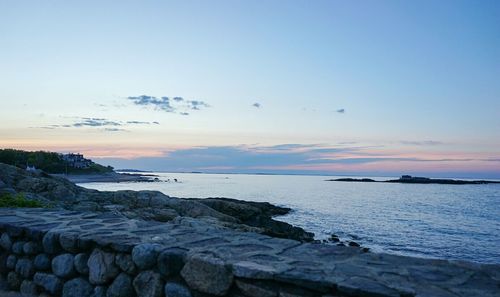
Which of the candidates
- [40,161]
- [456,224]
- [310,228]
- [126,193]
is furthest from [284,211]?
[40,161]

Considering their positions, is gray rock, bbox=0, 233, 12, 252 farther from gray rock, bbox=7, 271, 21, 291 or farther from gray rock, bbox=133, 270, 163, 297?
gray rock, bbox=133, 270, 163, 297

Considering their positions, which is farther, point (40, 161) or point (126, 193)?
point (40, 161)

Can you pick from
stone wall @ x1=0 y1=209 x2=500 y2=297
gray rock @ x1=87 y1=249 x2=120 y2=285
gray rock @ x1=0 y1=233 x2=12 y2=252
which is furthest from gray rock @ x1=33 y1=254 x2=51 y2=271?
gray rock @ x1=87 y1=249 x2=120 y2=285

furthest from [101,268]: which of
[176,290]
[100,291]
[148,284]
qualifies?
[176,290]

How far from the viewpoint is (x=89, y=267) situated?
178 inches

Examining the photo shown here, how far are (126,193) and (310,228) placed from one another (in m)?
15.9

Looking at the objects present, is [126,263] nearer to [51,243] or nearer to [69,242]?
[69,242]

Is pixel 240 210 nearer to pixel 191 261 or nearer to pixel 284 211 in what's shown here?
pixel 284 211

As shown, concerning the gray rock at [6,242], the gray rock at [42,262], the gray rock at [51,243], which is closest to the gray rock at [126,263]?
the gray rock at [51,243]

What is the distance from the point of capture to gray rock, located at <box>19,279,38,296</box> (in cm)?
507

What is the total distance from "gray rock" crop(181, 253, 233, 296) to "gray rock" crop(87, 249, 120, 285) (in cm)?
101

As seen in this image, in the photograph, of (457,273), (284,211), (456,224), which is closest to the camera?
(457,273)

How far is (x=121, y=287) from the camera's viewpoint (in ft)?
14.0

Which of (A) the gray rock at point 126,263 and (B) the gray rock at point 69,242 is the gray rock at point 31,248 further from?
(A) the gray rock at point 126,263
